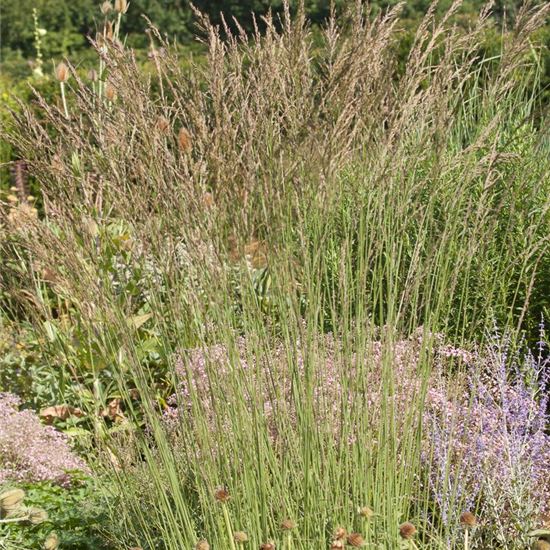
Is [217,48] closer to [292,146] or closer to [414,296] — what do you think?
[292,146]

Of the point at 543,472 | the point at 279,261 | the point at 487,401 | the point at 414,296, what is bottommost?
the point at 543,472

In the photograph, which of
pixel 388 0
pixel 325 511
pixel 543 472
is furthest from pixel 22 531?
pixel 388 0

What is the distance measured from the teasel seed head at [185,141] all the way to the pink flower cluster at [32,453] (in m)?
1.68

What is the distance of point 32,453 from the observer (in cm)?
337

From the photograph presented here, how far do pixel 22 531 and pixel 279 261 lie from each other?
148 centimetres

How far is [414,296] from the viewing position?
2410 millimetres

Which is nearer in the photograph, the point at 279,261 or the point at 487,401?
the point at 279,261

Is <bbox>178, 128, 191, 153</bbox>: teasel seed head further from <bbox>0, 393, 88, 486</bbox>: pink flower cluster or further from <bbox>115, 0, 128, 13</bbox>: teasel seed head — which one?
<bbox>115, 0, 128, 13</bbox>: teasel seed head

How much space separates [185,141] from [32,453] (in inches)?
73.3

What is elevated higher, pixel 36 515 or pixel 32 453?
pixel 36 515

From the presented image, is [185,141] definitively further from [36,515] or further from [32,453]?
[32,453]

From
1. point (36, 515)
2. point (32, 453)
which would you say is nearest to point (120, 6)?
point (32, 453)

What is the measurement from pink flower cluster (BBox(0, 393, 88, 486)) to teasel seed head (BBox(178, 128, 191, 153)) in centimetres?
168

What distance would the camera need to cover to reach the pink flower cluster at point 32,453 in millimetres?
3323
